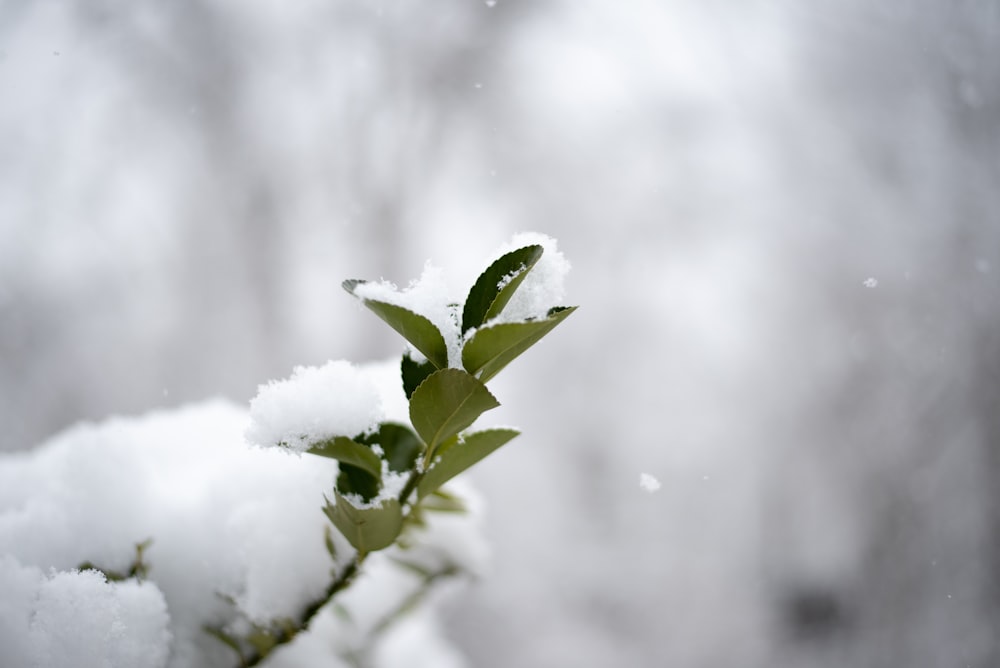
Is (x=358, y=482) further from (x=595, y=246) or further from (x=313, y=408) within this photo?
(x=595, y=246)

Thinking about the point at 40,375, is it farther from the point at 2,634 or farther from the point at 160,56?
the point at 2,634

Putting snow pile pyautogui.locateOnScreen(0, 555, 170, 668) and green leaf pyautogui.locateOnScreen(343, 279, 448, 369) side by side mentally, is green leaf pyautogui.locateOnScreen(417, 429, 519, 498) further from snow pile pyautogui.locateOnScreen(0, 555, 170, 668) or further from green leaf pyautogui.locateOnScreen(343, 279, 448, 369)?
snow pile pyautogui.locateOnScreen(0, 555, 170, 668)

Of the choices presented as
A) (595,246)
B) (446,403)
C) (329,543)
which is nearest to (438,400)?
(446,403)

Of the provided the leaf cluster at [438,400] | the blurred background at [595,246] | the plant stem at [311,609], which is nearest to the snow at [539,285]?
the leaf cluster at [438,400]

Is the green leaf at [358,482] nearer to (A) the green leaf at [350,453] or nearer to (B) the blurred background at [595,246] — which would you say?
(A) the green leaf at [350,453]

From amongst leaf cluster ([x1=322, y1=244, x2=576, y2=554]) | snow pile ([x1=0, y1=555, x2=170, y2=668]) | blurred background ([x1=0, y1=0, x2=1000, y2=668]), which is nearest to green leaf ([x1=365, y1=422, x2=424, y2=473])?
leaf cluster ([x1=322, y1=244, x2=576, y2=554])
